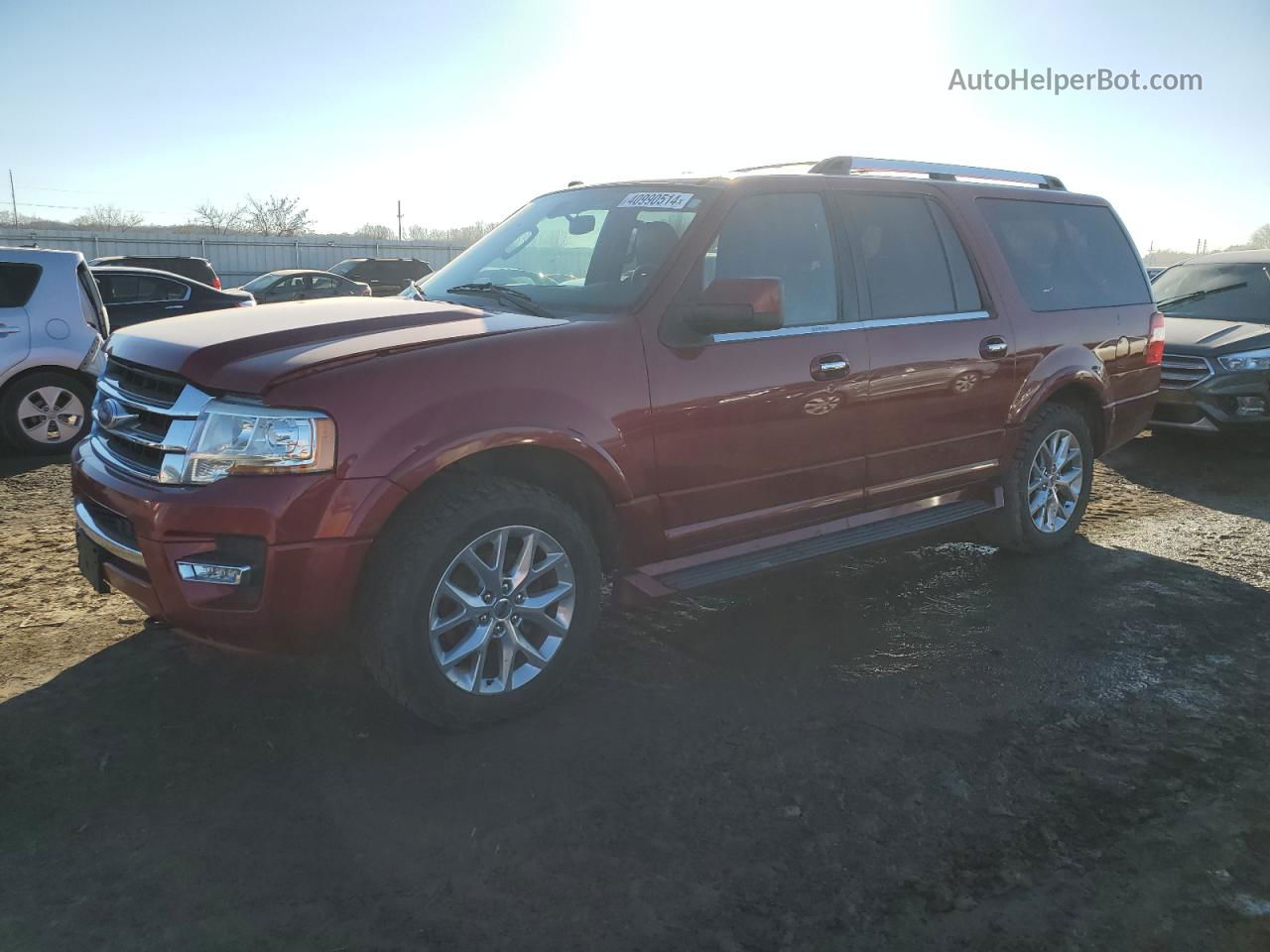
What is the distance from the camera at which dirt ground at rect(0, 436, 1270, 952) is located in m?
2.41

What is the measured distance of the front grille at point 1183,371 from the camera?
8.15 m

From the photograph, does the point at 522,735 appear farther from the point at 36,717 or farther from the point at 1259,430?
the point at 1259,430

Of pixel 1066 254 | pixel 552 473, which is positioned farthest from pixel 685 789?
pixel 1066 254

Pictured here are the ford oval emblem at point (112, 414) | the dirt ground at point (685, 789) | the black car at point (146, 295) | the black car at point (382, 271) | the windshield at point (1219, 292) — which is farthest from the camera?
the black car at point (382, 271)

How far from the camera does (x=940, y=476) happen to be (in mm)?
4781

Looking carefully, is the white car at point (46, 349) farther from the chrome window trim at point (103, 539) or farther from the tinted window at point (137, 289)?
the chrome window trim at point (103, 539)

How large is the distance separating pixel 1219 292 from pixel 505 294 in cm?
800

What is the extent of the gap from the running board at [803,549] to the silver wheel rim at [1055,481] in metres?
0.47

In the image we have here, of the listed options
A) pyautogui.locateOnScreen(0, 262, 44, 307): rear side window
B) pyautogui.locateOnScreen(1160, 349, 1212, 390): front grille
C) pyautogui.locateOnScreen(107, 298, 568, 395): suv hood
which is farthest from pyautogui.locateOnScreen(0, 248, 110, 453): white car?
pyautogui.locateOnScreen(1160, 349, 1212, 390): front grille

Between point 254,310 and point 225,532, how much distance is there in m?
1.26

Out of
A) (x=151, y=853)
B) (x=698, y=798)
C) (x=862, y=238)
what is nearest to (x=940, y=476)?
(x=862, y=238)

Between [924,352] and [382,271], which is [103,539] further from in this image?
[382,271]

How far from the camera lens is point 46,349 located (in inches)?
300

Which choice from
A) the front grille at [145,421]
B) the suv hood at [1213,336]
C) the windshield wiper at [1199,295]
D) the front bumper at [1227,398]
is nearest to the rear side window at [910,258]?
the front grille at [145,421]
